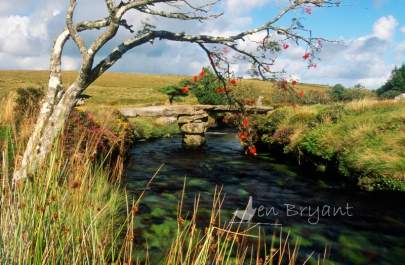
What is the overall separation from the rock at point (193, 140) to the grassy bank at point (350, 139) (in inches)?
169

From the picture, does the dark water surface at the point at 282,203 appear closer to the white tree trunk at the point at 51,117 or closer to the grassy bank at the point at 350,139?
the grassy bank at the point at 350,139

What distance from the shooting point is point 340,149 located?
14.9 meters

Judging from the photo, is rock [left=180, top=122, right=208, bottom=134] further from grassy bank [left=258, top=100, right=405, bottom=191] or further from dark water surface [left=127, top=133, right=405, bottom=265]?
dark water surface [left=127, top=133, right=405, bottom=265]

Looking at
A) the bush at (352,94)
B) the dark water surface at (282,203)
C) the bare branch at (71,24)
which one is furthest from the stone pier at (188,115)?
the bush at (352,94)

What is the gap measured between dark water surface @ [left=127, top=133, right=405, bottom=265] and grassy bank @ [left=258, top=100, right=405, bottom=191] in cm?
65

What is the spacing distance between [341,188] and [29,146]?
375 inches

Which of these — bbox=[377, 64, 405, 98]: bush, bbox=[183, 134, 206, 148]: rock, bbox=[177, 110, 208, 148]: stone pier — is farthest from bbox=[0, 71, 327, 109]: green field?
bbox=[377, 64, 405, 98]: bush

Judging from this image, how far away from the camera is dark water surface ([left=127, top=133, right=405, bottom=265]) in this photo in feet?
28.3

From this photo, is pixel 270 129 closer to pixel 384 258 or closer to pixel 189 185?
pixel 189 185

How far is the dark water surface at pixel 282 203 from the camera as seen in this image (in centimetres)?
862

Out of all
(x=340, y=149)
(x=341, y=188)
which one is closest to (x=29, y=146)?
(x=341, y=188)

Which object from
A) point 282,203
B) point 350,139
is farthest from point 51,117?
point 350,139

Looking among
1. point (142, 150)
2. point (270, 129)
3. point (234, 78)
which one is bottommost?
point (142, 150)

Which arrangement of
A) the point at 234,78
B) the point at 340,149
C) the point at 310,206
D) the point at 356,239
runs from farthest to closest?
the point at 340,149 < the point at 310,206 < the point at 234,78 < the point at 356,239
